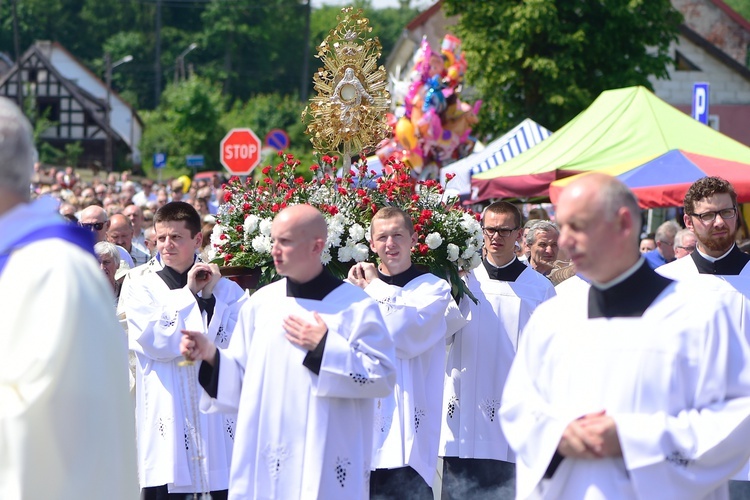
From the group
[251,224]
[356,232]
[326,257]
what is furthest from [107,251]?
[356,232]

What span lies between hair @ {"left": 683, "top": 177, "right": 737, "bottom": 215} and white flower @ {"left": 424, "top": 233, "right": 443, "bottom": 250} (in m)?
1.58

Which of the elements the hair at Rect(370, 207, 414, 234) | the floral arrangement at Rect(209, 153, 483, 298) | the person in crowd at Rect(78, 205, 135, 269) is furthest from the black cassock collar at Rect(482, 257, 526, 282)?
the person in crowd at Rect(78, 205, 135, 269)

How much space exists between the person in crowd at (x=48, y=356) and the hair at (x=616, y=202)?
1630 millimetres

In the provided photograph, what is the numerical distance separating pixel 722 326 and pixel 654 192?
25.0 ft

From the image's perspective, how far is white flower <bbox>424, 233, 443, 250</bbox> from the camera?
7516 mm

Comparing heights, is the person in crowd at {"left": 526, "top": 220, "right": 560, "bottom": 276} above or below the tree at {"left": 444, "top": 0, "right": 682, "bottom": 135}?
below

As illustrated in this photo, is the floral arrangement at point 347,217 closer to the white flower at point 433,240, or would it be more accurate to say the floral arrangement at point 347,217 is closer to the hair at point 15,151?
the white flower at point 433,240

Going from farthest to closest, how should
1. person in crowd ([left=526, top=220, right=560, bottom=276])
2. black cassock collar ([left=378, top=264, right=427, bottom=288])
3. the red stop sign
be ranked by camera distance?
the red stop sign → person in crowd ([left=526, top=220, right=560, bottom=276]) → black cassock collar ([left=378, top=264, right=427, bottom=288])

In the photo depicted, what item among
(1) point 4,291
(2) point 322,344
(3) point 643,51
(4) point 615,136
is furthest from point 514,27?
(1) point 4,291

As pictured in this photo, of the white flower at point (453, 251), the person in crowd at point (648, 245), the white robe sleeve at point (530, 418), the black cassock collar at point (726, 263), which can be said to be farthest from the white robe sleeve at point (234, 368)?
the person in crowd at point (648, 245)

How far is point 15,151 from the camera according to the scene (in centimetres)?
352

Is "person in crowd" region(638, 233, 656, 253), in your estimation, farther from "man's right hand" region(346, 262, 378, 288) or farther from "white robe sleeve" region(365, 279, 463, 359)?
"man's right hand" region(346, 262, 378, 288)

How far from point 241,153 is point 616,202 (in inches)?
540

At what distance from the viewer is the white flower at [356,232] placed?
736 centimetres
